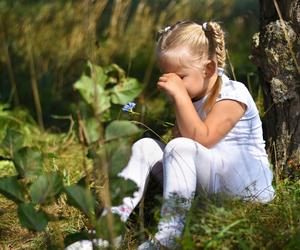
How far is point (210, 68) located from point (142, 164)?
47cm

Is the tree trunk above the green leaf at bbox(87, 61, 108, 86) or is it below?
below

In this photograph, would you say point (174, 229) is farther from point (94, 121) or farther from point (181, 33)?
point (181, 33)

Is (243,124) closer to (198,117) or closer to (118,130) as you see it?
(198,117)

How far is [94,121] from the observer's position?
2.03 meters

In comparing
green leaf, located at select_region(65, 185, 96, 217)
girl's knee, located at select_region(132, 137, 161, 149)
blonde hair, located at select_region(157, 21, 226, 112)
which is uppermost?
blonde hair, located at select_region(157, 21, 226, 112)

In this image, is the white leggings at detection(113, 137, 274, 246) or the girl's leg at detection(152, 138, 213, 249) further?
the white leggings at detection(113, 137, 274, 246)

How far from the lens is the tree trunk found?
3.19 m

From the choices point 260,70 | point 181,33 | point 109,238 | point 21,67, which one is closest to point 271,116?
point 260,70

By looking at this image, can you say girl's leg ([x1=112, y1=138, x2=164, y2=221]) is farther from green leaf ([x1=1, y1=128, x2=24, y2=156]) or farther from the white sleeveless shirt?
green leaf ([x1=1, y1=128, x2=24, y2=156])

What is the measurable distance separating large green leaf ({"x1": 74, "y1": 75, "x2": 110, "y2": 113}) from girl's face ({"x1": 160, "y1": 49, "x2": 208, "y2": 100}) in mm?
924

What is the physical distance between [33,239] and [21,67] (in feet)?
12.5

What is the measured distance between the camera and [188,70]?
9.59 feet

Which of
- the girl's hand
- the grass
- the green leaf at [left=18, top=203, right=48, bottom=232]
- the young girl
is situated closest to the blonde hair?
the young girl

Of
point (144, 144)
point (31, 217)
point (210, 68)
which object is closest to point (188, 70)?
point (210, 68)
